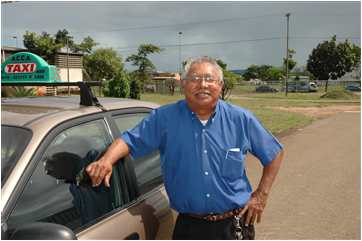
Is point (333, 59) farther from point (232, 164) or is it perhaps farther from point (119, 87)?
point (232, 164)

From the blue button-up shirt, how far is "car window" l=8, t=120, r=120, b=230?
0.79 feet

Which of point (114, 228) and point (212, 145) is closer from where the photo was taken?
point (114, 228)

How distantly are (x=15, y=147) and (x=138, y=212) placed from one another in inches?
31.0

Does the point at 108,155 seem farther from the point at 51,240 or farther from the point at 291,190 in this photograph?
the point at 291,190

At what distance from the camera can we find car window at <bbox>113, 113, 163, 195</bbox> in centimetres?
300

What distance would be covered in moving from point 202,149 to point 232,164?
19cm

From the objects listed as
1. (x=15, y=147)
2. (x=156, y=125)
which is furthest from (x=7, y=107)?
(x=156, y=125)

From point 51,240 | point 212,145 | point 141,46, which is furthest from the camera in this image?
point 141,46

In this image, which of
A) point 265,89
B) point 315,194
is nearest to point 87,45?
point 265,89

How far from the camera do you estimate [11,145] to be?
2314 millimetres

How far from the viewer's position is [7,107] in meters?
2.82

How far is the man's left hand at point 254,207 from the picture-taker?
285 cm

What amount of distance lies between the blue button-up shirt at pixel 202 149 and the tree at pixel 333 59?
66.8 metres

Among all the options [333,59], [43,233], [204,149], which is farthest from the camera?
[333,59]
